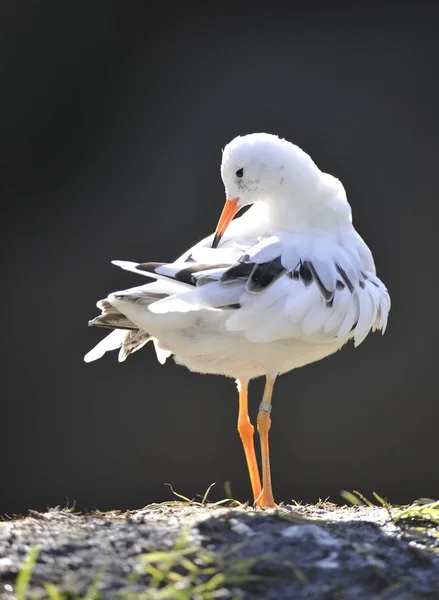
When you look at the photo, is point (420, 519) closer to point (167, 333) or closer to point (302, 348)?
point (302, 348)

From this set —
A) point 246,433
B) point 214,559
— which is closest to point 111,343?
point 246,433

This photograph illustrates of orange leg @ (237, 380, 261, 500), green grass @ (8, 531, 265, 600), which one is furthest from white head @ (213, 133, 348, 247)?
green grass @ (8, 531, 265, 600)

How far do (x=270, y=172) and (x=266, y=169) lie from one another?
0.6 inches

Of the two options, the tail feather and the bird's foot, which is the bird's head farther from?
the bird's foot

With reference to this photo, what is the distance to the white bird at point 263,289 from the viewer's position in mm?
2604

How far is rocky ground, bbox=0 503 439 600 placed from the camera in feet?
5.57

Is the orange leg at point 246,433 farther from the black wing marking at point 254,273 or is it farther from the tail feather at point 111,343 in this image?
the black wing marking at point 254,273

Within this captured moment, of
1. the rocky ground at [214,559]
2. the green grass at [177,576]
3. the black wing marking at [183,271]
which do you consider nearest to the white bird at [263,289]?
the black wing marking at [183,271]

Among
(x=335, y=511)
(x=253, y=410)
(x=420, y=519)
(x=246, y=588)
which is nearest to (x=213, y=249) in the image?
(x=335, y=511)

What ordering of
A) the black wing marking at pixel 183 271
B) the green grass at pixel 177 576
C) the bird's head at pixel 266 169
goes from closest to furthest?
the green grass at pixel 177 576 → the black wing marking at pixel 183 271 → the bird's head at pixel 266 169

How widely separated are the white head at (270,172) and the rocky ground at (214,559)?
125 cm

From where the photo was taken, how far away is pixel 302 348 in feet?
9.36

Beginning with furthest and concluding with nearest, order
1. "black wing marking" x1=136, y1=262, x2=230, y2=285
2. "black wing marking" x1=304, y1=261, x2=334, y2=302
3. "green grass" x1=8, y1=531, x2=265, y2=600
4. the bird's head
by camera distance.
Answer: the bird's head
"black wing marking" x1=304, y1=261, x2=334, y2=302
"black wing marking" x1=136, y1=262, x2=230, y2=285
"green grass" x1=8, y1=531, x2=265, y2=600

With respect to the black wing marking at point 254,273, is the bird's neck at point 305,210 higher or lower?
higher
